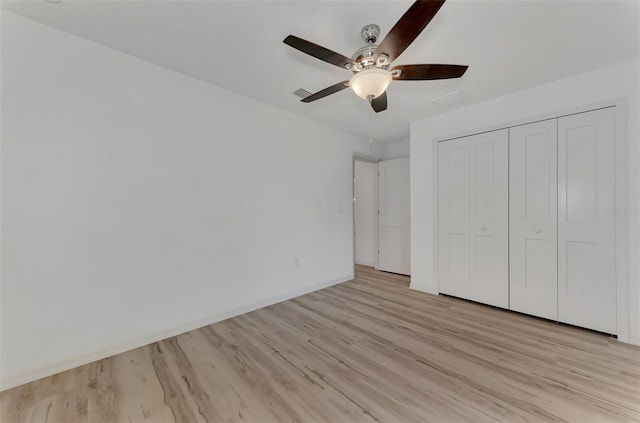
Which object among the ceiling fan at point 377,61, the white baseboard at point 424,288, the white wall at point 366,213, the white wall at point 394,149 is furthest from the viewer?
the white wall at point 366,213

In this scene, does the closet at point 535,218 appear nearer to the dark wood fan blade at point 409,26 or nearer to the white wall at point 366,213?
the white wall at point 366,213

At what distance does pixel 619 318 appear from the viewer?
231 cm

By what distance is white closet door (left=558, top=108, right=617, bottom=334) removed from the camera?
93.4 inches

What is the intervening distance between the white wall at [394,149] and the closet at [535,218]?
4.02 feet

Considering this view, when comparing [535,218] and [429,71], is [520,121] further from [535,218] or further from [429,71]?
[429,71]

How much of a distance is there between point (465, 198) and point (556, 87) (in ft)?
4.72

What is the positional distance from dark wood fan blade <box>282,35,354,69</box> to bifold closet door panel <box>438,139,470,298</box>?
235cm

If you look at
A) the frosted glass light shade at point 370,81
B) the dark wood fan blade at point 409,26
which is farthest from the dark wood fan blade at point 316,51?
the dark wood fan blade at point 409,26

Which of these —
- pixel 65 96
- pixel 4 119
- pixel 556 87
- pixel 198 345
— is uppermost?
pixel 556 87

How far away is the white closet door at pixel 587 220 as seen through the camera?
2.37 metres

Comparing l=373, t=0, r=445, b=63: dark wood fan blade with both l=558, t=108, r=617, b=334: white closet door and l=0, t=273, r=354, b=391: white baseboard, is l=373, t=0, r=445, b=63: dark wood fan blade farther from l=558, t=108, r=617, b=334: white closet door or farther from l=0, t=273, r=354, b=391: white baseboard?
l=0, t=273, r=354, b=391: white baseboard

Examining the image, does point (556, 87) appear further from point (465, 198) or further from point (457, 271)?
point (457, 271)

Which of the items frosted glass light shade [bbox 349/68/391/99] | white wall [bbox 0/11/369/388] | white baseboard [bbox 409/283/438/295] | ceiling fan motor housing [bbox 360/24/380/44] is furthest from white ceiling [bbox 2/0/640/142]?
white baseboard [bbox 409/283/438/295]

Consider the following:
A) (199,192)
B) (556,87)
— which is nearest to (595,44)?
(556,87)
